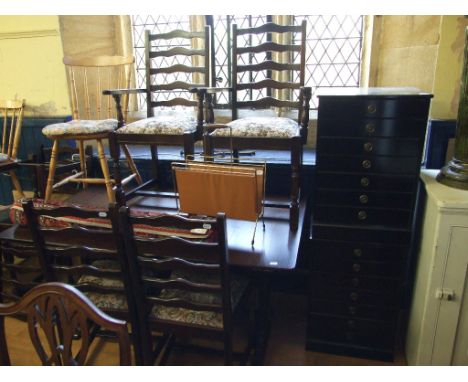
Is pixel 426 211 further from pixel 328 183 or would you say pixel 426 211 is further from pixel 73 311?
pixel 73 311

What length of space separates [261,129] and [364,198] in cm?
55

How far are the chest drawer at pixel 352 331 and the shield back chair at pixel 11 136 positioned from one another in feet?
6.66

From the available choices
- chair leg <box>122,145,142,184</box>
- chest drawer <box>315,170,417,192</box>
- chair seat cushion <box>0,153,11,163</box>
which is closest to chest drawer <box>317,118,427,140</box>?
chest drawer <box>315,170,417,192</box>

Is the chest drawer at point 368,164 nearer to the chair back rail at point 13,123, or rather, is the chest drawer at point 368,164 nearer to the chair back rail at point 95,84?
the chair back rail at point 95,84

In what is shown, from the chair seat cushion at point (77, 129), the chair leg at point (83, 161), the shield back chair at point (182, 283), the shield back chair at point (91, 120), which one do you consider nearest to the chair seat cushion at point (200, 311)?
the shield back chair at point (182, 283)

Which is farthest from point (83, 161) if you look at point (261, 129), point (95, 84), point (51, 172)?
point (261, 129)

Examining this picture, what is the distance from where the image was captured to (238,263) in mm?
1472

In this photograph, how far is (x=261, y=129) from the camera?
1.76 metres

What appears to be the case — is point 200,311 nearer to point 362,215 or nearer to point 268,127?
point 362,215

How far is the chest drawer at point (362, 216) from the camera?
61.1 inches
